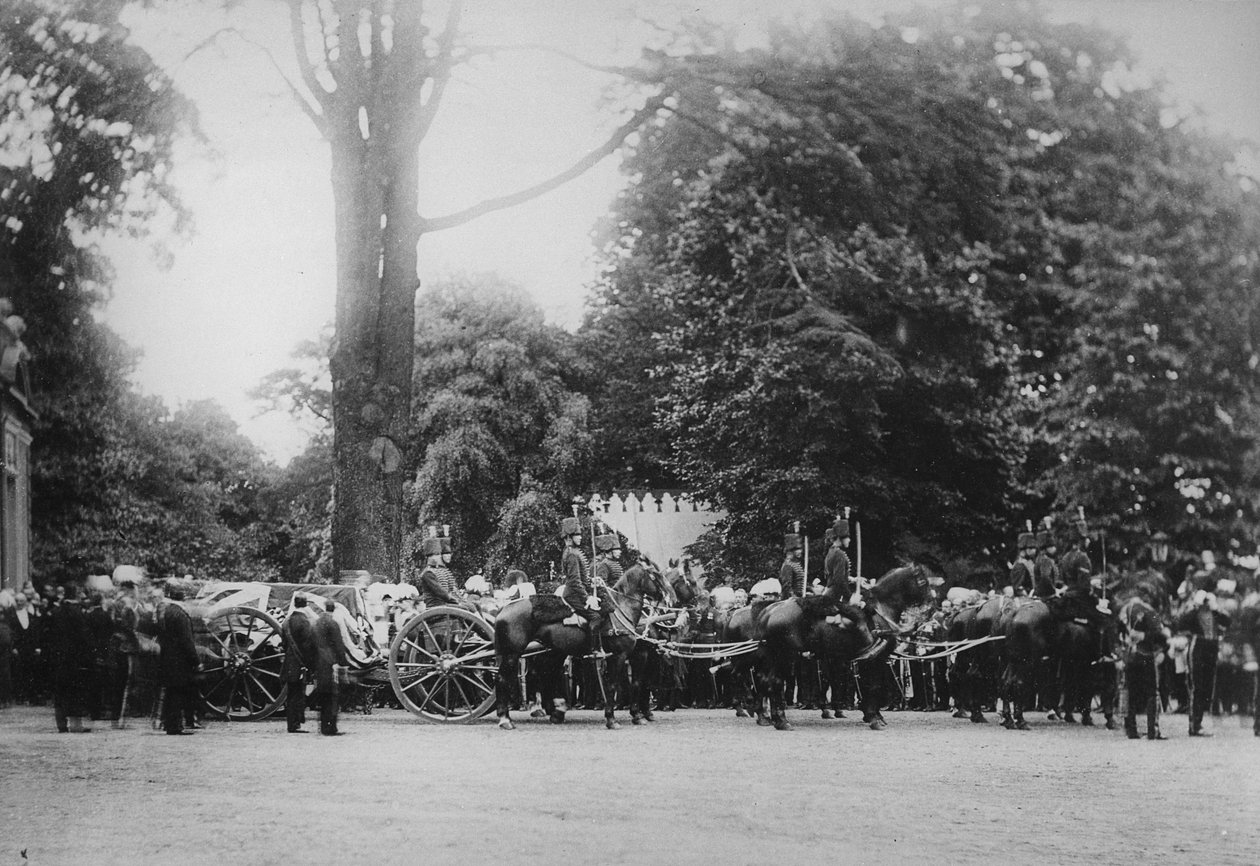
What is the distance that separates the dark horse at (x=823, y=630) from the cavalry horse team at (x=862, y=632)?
14mm

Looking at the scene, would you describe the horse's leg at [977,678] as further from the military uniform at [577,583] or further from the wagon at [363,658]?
the wagon at [363,658]

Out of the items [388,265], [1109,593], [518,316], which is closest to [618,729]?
[518,316]

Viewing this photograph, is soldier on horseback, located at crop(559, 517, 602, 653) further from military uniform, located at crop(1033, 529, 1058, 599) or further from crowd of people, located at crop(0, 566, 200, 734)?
military uniform, located at crop(1033, 529, 1058, 599)

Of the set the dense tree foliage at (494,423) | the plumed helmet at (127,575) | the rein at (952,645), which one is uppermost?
the dense tree foliage at (494,423)

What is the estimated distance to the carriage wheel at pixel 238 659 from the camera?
14906 mm

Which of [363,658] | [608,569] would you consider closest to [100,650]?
[363,658]

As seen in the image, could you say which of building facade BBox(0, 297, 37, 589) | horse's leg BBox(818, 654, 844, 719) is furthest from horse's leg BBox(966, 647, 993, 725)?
building facade BBox(0, 297, 37, 589)

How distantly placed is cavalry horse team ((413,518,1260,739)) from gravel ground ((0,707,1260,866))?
1.05 meters

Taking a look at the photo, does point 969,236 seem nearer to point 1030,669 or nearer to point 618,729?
point 1030,669

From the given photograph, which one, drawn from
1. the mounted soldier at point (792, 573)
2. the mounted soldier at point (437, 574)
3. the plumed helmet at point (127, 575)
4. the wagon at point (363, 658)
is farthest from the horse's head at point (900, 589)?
the plumed helmet at point (127, 575)

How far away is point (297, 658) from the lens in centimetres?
1390

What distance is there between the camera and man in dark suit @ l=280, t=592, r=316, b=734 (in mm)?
13820

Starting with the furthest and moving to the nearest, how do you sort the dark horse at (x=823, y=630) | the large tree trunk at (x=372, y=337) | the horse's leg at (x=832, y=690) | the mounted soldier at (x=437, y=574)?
the horse's leg at (x=832, y=690), the mounted soldier at (x=437, y=574), the dark horse at (x=823, y=630), the large tree trunk at (x=372, y=337)

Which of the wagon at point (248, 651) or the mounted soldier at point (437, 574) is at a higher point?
the mounted soldier at point (437, 574)
